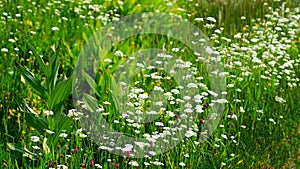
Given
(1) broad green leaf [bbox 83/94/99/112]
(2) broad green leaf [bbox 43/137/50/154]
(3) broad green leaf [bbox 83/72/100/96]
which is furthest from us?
(3) broad green leaf [bbox 83/72/100/96]

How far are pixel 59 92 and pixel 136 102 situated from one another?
0.52m

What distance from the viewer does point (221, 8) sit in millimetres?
5754

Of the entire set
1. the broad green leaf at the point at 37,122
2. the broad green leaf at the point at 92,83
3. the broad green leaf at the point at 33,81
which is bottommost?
the broad green leaf at the point at 37,122

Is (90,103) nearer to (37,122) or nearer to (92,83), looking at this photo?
(92,83)

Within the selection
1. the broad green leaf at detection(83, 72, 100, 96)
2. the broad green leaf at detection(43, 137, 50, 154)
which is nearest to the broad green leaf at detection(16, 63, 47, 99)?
the broad green leaf at detection(43, 137, 50, 154)

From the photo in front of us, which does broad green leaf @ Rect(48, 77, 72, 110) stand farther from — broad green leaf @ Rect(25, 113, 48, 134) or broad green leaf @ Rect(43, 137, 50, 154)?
broad green leaf @ Rect(43, 137, 50, 154)

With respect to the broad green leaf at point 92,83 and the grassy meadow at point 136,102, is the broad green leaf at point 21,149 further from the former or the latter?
the broad green leaf at point 92,83

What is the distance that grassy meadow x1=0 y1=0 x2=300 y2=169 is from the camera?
134 inches

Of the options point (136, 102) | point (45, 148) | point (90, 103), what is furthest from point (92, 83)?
point (45, 148)

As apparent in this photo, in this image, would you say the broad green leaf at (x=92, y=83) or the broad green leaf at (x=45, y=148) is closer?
the broad green leaf at (x=45, y=148)

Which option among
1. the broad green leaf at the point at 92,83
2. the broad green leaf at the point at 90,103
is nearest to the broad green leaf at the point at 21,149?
the broad green leaf at the point at 90,103

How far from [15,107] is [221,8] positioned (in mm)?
2657

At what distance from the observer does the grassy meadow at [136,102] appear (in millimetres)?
3410

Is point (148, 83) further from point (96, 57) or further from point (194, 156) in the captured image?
point (194, 156)
